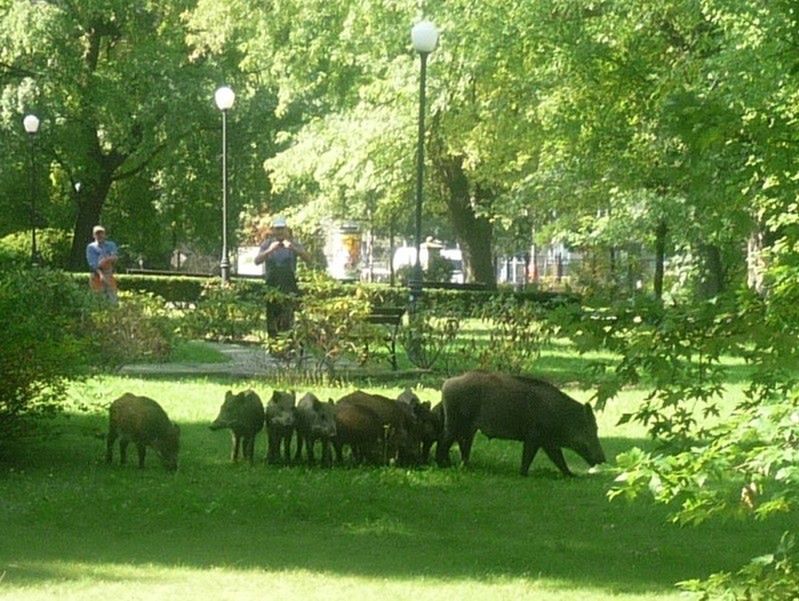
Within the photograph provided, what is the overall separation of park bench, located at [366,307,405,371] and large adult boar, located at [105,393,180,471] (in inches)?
352

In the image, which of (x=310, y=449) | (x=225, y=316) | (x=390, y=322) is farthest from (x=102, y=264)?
(x=310, y=449)

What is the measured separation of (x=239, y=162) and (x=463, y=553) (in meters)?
42.4

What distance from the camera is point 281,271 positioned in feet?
86.9

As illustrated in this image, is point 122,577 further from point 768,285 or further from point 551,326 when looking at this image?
point 768,285

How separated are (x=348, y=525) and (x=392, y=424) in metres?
3.12

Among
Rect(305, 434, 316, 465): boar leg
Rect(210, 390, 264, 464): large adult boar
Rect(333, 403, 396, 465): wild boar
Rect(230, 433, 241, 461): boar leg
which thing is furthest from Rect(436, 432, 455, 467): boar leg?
Rect(230, 433, 241, 461): boar leg

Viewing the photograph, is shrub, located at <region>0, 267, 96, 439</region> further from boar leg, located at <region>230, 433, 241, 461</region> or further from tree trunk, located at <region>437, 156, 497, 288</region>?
tree trunk, located at <region>437, 156, 497, 288</region>

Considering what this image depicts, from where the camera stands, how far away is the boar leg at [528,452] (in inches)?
587

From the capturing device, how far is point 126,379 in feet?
75.2

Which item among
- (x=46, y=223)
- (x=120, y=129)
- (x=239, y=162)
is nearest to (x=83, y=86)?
(x=120, y=129)

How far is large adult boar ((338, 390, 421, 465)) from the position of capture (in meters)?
15.1

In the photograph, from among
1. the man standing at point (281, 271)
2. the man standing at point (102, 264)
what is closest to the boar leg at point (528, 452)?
the man standing at point (281, 271)

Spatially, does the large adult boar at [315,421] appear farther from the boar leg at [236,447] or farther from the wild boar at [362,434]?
the boar leg at [236,447]

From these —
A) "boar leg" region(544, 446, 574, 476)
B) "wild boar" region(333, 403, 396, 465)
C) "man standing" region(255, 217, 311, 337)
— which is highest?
"man standing" region(255, 217, 311, 337)
